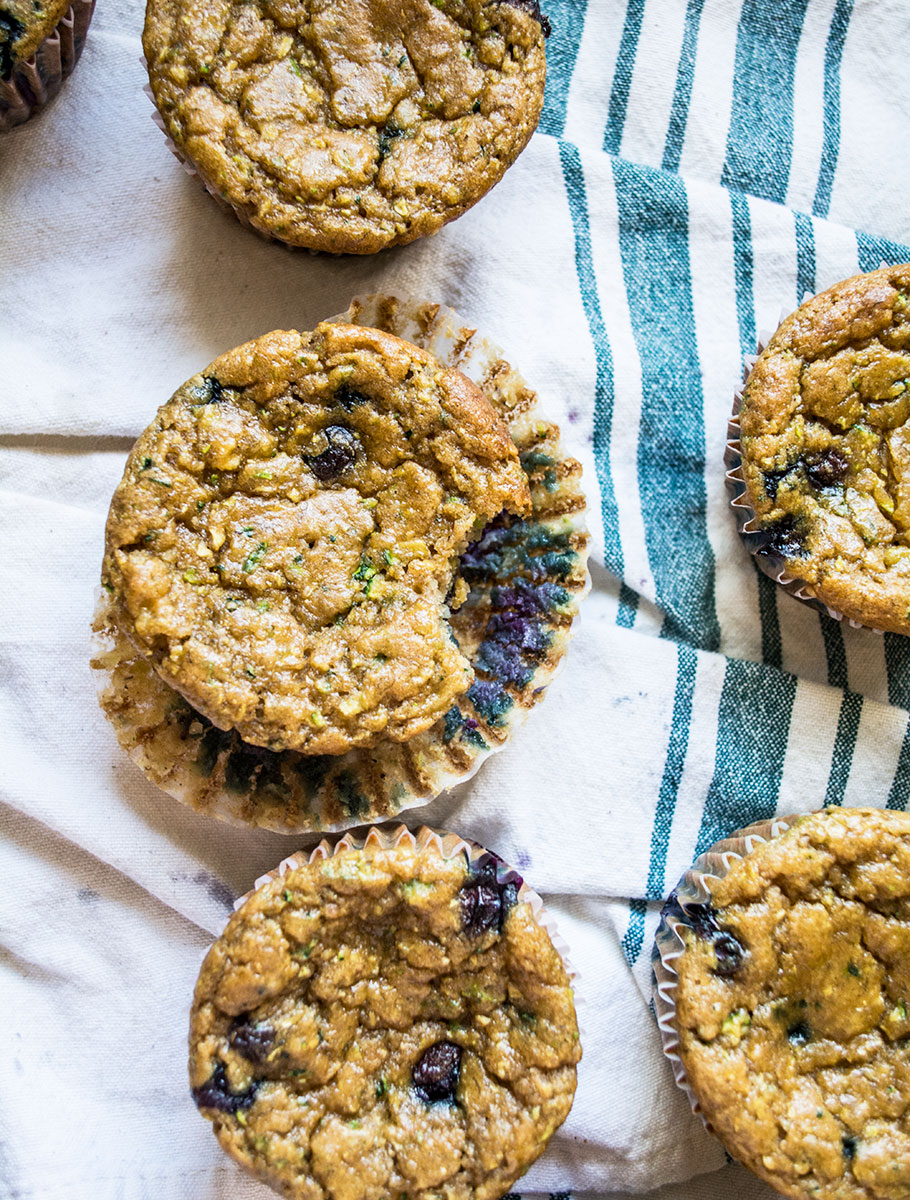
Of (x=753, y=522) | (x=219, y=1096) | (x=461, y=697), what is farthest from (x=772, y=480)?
(x=219, y=1096)

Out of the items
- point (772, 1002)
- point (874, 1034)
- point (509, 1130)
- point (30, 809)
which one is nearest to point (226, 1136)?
point (509, 1130)

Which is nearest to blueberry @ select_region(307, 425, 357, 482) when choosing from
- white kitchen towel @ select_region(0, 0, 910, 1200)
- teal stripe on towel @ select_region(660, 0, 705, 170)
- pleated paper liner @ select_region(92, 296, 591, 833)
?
pleated paper liner @ select_region(92, 296, 591, 833)

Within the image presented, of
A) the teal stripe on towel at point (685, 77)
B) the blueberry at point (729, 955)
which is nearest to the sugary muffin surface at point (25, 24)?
the teal stripe on towel at point (685, 77)

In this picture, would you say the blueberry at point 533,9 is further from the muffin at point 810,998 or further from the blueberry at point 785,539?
the muffin at point 810,998

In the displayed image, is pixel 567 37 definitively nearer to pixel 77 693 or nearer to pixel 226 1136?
pixel 77 693

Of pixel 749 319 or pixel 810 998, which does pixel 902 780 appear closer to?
pixel 810 998

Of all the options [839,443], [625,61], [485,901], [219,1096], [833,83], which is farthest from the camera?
[833,83]

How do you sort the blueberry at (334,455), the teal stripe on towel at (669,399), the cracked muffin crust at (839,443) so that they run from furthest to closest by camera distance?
the teal stripe on towel at (669,399) < the cracked muffin crust at (839,443) < the blueberry at (334,455)
